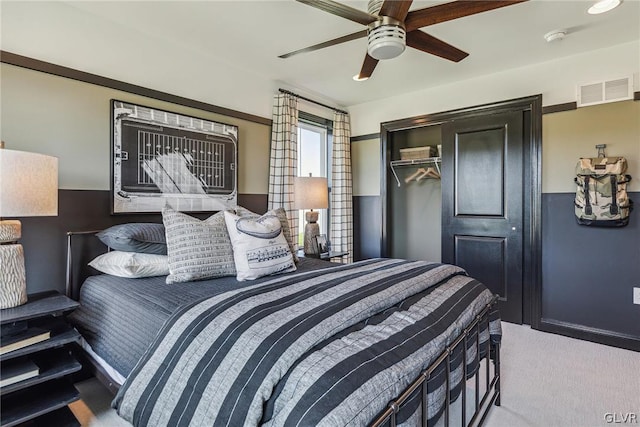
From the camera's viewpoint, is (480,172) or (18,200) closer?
(18,200)

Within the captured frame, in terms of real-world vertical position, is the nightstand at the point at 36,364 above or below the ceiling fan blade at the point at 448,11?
below

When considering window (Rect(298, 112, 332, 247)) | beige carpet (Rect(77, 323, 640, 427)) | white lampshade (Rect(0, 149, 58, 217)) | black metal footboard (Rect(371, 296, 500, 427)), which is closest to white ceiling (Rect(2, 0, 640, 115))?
window (Rect(298, 112, 332, 247))

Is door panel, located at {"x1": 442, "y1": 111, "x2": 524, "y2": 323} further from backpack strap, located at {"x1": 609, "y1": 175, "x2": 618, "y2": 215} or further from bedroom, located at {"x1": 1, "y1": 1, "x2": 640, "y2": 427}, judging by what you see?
backpack strap, located at {"x1": 609, "y1": 175, "x2": 618, "y2": 215}

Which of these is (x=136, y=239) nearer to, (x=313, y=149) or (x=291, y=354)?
(x=291, y=354)

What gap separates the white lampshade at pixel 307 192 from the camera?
3.30 m

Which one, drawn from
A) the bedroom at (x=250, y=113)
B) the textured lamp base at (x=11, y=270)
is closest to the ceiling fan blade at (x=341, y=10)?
the bedroom at (x=250, y=113)

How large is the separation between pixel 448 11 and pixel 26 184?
7.35 feet

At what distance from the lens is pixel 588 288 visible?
301 cm

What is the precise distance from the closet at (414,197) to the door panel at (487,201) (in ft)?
1.52

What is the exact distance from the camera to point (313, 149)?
4312 mm

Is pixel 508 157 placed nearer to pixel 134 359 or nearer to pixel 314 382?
pixel 314 382

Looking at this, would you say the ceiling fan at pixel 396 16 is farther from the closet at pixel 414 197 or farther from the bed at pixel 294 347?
the closet at pixel 414 197

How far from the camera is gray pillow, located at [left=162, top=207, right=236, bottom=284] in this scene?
193cm

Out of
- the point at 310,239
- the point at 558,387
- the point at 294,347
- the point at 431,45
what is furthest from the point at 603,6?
the point at 294,347
